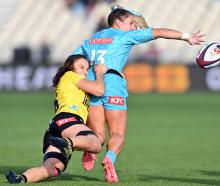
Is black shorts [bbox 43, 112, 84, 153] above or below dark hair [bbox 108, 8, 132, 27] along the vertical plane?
below

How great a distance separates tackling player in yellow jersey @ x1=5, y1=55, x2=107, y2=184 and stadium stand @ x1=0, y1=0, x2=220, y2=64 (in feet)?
75.6

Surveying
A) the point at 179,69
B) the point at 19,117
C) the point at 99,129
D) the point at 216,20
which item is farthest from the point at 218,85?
the point at 99,129

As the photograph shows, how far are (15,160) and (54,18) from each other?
26.3 m

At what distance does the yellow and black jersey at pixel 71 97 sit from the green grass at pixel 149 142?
752 millimetres

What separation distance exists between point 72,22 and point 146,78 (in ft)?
26.3

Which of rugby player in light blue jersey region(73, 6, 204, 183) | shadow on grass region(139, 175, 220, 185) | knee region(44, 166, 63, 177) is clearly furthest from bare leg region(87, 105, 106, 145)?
knee region(44, 166, 63, 177)

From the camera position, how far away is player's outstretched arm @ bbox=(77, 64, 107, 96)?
8.82m

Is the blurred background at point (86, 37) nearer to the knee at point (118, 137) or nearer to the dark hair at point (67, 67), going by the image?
the knee at point (118, 137)

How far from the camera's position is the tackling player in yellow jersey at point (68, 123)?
8.36m

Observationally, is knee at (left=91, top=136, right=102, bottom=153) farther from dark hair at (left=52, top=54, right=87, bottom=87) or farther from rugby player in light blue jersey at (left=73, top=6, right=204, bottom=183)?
dark hair at (left=52, top=54, right=87, bottom=87)

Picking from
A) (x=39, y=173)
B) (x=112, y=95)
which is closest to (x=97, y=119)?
(x=112, y=95)

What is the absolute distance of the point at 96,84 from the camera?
29.1ft

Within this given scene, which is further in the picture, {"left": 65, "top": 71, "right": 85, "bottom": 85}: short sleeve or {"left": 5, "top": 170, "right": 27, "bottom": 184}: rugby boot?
{"left": 65, "top": 71, "right": 85, "bottom": 85}: short sleeve

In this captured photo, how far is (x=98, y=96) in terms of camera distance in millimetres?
8992
